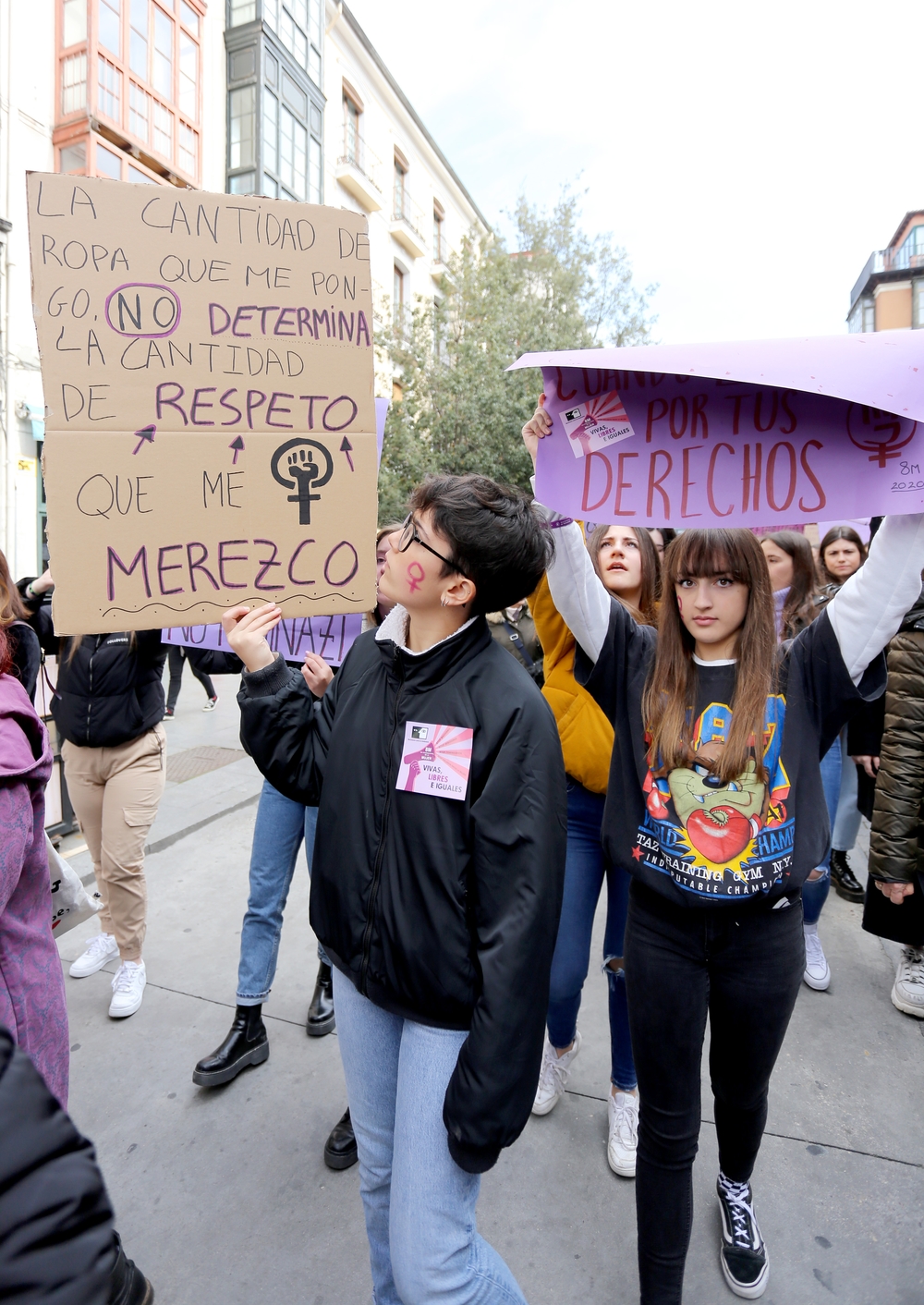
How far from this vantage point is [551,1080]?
2.58 m

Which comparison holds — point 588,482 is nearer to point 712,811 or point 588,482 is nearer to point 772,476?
point 772,476

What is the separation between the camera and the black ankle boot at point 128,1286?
5.97 feet

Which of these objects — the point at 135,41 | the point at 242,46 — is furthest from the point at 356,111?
the point at 135,41

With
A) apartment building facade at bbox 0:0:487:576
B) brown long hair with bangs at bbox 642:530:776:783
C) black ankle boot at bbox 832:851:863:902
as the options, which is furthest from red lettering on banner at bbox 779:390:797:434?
apartment building facade at bbox 0:0:487:576

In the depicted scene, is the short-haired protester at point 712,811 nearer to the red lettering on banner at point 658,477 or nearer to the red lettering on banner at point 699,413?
the red lettering on banner at point 658,477

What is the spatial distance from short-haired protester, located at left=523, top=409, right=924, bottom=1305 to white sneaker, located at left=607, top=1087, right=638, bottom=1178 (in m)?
0.47

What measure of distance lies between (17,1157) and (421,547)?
1.23 m

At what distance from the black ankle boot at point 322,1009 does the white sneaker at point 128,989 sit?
2.29 feet

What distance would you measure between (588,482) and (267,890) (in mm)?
1851

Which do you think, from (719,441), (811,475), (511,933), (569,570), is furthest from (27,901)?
(811,475)

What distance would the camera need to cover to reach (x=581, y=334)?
17.8 meters

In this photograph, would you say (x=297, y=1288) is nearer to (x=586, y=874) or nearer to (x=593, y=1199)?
(x=593, y=1199)

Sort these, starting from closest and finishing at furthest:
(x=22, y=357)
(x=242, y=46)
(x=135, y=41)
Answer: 1. (x=22, y=357)
2. (x=135, y=41)
3. (x=242, y=46)

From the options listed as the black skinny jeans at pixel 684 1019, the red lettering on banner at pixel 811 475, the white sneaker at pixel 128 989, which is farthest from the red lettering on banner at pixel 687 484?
the white sneaker at pixel 128 989
